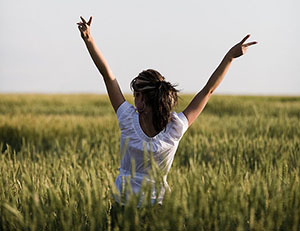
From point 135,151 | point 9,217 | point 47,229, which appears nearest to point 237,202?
point 135,151

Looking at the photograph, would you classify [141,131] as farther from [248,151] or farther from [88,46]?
[248,151]

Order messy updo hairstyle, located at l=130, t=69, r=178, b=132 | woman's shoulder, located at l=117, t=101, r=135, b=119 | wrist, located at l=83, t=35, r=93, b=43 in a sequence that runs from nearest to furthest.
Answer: messy updo hairstyle, located at l=130, t=69, r=178, b=132
woman's shoulder, located at l=117, t=101, r=135, b=119
wrist, located at l=83, t=35, r=93, b=43

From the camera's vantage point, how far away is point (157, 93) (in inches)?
64.2

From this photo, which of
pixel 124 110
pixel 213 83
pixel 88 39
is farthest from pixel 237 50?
pixel 88 39

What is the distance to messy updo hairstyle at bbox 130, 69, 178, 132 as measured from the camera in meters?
1.63

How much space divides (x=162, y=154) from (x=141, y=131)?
15 cm

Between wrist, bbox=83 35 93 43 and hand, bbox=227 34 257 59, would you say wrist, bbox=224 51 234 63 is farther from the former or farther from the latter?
wrist, bbox=83 35 93 43

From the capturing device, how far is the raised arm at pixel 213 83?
181cm

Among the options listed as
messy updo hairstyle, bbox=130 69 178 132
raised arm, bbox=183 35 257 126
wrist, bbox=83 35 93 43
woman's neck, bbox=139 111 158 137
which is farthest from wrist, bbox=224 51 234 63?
wrist, bbox=83 35 93 43

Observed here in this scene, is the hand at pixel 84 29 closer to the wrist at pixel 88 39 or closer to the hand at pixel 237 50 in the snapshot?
the wrist at pixel 88 39

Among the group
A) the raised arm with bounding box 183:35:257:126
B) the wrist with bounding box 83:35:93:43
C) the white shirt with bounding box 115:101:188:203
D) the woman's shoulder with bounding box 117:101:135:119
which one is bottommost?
the white shirt with bounding box 115:101:188:203

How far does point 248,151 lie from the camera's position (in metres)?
3.72

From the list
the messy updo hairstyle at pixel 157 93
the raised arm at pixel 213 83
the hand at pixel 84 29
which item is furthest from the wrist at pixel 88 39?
the raised arm at pixel 213 83

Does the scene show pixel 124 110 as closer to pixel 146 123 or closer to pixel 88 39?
pixel 146 123
